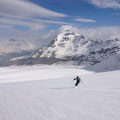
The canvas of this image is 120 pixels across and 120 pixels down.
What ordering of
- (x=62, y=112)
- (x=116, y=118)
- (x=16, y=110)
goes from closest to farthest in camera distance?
(x=116, y=118) → (x=62, y=112) → (x=16, y=110)

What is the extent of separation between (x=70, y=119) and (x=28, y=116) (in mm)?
2382

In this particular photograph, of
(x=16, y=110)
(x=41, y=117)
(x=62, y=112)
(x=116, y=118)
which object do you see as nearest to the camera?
(x=116, y=118)

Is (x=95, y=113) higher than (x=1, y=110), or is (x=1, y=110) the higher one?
(x=95, y=113)

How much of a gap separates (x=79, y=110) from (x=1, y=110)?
16.1ft

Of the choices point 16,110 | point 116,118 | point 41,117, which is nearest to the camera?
point 116,118

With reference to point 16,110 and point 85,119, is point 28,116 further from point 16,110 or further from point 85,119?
point 85,119

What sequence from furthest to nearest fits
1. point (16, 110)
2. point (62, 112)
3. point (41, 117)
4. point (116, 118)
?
point (16, 110)
point (62, 112)
point (41, 117)
point (116, 118)

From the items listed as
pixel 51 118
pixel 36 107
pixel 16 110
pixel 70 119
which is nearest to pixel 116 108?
pixel 70 119

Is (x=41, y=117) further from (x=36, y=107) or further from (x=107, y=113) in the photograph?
(x=107, y=113)

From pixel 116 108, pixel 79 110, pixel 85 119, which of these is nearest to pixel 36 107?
pixel 79 110

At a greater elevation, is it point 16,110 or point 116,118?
point 116,118

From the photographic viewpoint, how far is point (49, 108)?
11.6 meters

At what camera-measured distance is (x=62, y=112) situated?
34.8ft

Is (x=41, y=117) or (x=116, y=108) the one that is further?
(x=116, y=108)
